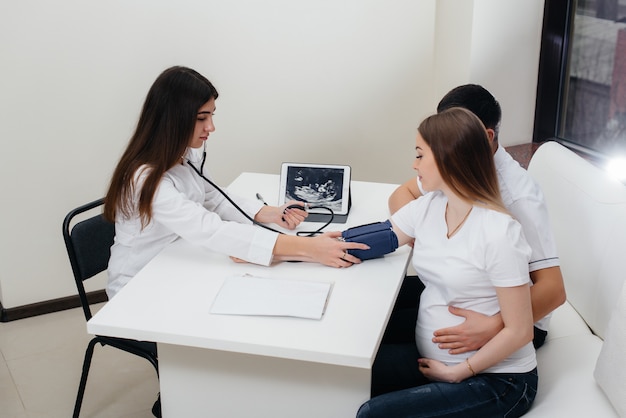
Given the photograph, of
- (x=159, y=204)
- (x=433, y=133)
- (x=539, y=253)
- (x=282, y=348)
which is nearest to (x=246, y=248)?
(x=159, y=204)

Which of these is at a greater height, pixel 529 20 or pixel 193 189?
pixel 529 20

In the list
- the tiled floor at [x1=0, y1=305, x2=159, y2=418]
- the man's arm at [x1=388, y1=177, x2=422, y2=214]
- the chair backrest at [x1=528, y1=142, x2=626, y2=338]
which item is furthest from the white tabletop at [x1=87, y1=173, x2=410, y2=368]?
the tiled floor at [x1=0, y1=305, x2=159, y2=418]

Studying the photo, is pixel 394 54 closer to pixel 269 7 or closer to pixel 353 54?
pixel 353 54

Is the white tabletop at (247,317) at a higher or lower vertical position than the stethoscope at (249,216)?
lower

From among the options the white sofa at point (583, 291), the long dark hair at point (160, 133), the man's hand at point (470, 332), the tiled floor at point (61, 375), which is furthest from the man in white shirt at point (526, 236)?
the tiled floor at point (61, 375)

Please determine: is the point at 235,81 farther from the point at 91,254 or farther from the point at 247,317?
the point at 247,317

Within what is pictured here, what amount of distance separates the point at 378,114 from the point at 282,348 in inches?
67.8

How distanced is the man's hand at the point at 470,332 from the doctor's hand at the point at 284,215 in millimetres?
601

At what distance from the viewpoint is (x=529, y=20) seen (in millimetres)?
2570

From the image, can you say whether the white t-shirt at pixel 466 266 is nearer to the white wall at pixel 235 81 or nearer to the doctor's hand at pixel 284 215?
the doctor's hand at pixel 284 215

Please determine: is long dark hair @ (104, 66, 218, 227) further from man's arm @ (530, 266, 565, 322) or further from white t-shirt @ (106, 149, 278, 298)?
man's arm @ (530, 266, 565, 322)

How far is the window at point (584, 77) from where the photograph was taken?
2.43 metres

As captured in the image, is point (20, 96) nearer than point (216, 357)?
No

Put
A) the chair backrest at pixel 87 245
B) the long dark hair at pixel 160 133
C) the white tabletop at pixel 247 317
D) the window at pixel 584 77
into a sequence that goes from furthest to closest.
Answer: the window at pixel 584 77 < the chair backrest at pixel 87 245 < the long dark hair at pixel 160 133 < the white tabletop at pixel 247 317
